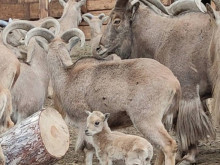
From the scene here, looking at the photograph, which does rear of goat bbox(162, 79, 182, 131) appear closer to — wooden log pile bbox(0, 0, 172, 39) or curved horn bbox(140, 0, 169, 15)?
curved horn bbox(140, 0, 169, 15)

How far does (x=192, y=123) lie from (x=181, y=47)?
941mm

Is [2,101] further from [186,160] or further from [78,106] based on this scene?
[186,160]

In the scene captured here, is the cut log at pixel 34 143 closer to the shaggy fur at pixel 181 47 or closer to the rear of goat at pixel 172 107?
the rear of goat at pixel 172 107

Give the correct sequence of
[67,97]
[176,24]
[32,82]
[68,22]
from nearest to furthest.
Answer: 1. [67,97]
2. [176,24]
3. [32,82]
4. [68,22]

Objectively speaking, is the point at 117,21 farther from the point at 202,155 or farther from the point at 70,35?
the point at 202,155

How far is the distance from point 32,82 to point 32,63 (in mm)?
511

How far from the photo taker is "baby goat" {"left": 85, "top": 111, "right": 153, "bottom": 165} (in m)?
6.59

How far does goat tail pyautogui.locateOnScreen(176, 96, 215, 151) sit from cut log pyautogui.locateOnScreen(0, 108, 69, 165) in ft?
5.42

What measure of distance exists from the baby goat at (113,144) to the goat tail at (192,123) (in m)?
1.18

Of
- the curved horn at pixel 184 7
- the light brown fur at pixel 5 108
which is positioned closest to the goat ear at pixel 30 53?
the light brown fur at pixel 5 108

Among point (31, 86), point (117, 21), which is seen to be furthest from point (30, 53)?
point (117, 21)

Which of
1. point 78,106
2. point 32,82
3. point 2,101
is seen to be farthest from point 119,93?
point 32,82

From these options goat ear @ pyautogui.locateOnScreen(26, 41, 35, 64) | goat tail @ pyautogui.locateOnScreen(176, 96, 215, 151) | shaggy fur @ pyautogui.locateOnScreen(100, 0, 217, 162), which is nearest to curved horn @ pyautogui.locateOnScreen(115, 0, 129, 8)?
shaggy fur @ pyautogui.locateOnScreen(100, 0, 217, 162)

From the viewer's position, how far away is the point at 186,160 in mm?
8445
